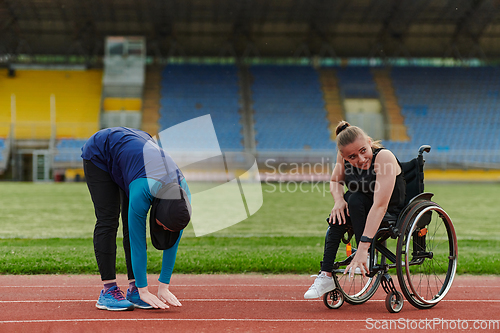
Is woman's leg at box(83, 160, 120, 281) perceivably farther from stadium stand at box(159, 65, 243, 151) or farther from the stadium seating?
stadium stand at box(159, 65, 243, 151)

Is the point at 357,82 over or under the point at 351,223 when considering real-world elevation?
over

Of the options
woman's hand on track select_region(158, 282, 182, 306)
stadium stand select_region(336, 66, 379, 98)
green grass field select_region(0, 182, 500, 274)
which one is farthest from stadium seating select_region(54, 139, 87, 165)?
woman's hand on track select_region(158, 282, 182, 306)

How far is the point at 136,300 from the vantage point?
390 centimetres

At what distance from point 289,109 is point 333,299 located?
87.8 ft

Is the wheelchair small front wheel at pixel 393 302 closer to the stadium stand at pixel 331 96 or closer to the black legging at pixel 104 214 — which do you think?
the black legging at pixel 104 214

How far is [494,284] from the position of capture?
5066mm

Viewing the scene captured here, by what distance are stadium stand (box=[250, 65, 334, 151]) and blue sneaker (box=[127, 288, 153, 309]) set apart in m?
22.9

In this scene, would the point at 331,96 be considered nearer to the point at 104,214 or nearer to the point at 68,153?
the point at 68,153

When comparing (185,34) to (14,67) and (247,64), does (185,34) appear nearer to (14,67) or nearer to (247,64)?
(247,64)

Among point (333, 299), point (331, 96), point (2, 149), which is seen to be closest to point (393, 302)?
point (333, 299)

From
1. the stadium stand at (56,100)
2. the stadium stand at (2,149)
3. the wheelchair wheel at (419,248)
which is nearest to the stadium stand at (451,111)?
the stadium stand at (56,100)

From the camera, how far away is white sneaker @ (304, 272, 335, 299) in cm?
368

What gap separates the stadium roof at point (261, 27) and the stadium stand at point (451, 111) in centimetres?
194

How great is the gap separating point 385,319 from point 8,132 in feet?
87.4
